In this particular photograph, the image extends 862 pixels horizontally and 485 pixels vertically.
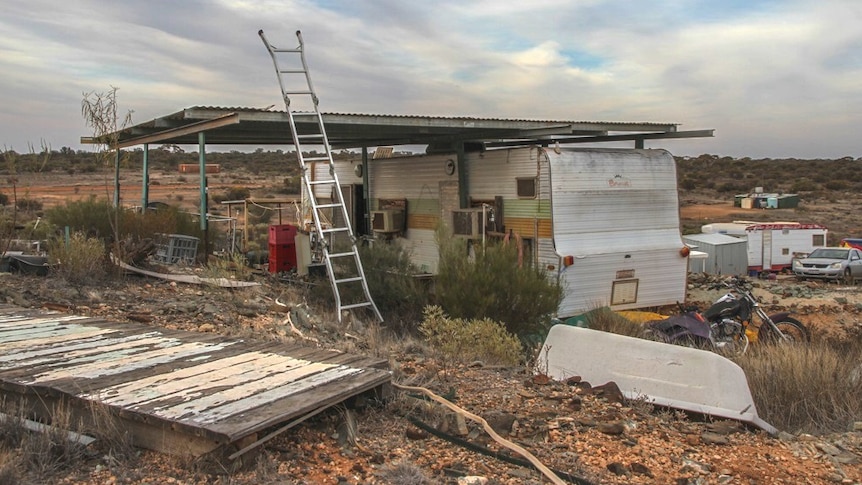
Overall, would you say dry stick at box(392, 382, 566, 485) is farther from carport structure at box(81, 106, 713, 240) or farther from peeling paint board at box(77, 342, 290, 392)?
carport structure at box(81, 106, 713, 240)

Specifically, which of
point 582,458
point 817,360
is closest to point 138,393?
point 582,458

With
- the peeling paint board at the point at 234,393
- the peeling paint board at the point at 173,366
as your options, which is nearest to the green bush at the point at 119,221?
the peeling paint board at the point at 173,366

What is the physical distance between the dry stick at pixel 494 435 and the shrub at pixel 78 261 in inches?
250

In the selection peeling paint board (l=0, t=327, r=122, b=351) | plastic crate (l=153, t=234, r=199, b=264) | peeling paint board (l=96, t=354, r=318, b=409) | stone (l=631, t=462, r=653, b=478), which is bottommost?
stone (l=631, t=462, r=653, b=478)

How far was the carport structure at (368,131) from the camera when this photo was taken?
1133 cm

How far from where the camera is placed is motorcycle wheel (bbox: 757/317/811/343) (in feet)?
30.3

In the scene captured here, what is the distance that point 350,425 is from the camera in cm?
411

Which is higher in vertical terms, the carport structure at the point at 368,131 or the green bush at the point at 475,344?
the carport structure at the point at 368,131

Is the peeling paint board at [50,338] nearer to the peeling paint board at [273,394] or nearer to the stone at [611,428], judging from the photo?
the peeling paint board at [273,394]

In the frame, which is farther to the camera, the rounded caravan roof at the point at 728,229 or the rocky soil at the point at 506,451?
the rounded caravan roof at the point at 728,229

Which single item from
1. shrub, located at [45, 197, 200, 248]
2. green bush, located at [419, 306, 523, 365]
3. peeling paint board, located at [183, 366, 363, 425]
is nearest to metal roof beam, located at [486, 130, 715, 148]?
shrub, located at [45, 197, 200, 248]

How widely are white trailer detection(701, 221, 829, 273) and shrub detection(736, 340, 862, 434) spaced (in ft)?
56.4

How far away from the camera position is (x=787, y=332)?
31.3ft

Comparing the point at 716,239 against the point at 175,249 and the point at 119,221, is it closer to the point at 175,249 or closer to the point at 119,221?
the point at 175,249
